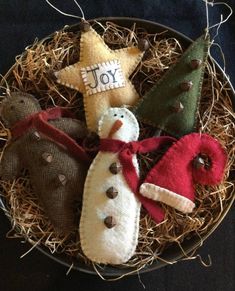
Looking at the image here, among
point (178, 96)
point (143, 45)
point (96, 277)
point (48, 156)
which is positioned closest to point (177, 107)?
point (178, 96)

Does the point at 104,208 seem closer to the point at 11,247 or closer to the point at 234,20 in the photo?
the point at 11,247

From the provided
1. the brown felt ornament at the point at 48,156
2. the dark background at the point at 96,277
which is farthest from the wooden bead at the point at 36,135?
the dark background at the point at 96,277

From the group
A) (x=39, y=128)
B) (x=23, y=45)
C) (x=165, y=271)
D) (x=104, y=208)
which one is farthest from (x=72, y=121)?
(x=165, y=271)

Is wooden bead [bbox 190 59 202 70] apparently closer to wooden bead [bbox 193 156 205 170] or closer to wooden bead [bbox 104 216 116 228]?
wooden bead [bbox 193 156 205 170]

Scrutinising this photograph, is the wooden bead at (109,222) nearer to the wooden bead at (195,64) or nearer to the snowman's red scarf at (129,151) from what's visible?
the snowman's red scarf at (129,151)

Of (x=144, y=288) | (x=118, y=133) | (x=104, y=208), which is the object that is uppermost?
(x=118, y=133)

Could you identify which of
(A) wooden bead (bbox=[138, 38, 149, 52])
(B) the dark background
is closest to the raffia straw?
(A) wooden bead (bbox=[138, 38, 149, 52])

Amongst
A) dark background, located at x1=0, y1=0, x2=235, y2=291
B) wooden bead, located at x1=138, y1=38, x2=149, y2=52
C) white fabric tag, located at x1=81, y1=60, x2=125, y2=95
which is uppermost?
wooden bead, located at x1=138, y1=38, x2=149, y2=52

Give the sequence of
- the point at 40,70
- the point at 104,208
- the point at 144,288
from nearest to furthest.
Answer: the point at 104,208 < the point at 40,70 < the point at 144,288
